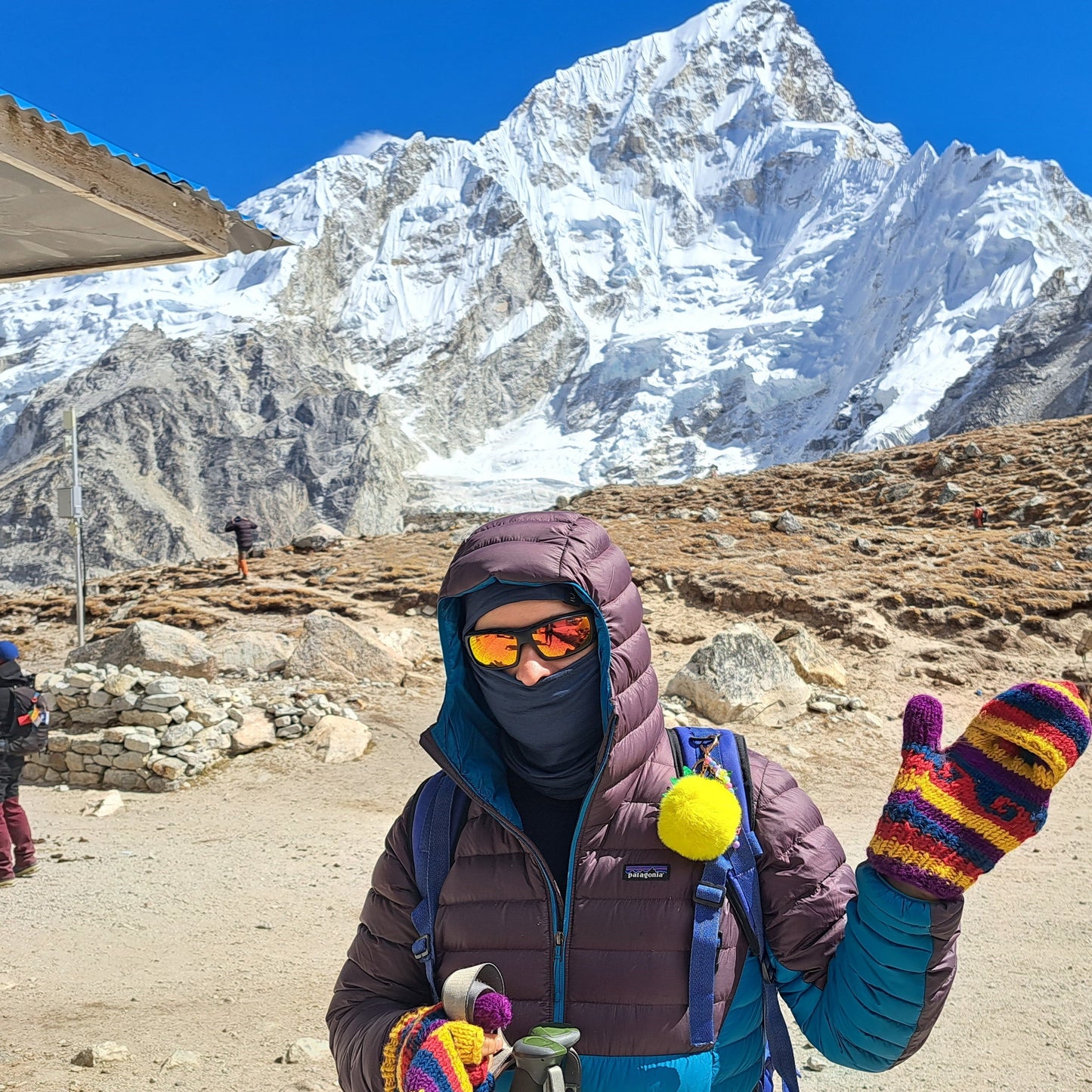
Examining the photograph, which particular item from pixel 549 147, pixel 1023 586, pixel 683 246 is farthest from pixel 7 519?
pixel 549 147

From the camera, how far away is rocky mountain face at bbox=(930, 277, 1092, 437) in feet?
207

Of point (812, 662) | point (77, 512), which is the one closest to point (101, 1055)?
point (812, 662)

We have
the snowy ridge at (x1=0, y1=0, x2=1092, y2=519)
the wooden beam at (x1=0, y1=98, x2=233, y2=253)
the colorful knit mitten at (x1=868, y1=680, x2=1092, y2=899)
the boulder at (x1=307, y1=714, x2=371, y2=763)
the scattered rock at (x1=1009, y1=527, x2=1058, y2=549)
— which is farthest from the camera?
the snowy ridge at (x1=0, y1=0, x2=1092, y2=519)

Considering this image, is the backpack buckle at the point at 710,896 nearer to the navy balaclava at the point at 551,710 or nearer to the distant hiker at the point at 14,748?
the navy balaclava at the point at 551,710

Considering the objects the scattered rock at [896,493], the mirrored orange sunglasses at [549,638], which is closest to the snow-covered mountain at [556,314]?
the scattered rock at [896,493]

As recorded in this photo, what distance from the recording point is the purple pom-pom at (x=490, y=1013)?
1500 mm

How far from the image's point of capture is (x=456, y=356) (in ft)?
431

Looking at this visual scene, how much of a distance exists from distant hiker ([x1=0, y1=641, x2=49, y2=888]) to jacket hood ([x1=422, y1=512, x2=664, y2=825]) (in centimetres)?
564

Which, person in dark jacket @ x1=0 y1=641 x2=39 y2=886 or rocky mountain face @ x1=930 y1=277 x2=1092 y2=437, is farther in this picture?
rocky mountain face @ x1=930 y1=277 x2=1092 y2=437

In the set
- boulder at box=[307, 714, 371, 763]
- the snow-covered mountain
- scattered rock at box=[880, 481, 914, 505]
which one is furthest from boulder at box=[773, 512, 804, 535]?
the snow-covered mountain

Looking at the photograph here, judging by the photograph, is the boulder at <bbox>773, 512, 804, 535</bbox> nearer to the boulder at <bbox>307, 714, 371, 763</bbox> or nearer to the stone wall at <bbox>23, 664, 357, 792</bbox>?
the boulder at <bbox>307, 714, 371, 763</bbox>

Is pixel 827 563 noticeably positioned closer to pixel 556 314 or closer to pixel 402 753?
pixel 402 753

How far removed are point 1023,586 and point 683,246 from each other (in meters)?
148

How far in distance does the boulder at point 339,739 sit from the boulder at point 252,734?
430 mm
